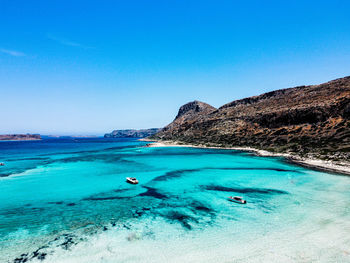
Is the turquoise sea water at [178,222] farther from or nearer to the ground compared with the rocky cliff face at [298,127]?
nearer to the ground

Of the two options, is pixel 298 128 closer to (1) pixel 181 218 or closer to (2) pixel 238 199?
(2) pixel 238 199

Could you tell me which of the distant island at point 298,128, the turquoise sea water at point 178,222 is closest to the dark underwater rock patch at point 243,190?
the turquoise sea water at point 178,222

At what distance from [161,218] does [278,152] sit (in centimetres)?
6721

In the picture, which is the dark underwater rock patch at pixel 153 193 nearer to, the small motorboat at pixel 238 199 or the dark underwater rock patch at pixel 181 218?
the dark underwater rock patch at pixel 181 218

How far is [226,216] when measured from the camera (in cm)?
2400

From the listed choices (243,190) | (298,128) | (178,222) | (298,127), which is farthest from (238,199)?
(298,127)

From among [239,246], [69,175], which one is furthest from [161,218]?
[69,175]

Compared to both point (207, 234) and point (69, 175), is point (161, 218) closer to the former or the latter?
point (207, 234)

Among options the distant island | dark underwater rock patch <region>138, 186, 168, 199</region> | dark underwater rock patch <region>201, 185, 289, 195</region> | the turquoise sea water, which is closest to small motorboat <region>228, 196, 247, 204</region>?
the turquoise sea water

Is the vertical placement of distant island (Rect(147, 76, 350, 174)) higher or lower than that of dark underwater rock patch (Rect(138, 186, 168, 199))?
higher

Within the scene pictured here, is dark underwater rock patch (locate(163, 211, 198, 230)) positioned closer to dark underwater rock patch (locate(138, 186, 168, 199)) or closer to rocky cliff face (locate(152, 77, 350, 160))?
dark underwater rock patch (locate(138, 186, 168, 199))

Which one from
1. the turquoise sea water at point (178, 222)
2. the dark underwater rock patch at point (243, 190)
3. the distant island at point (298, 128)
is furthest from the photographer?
the distant island at point (298, 128)

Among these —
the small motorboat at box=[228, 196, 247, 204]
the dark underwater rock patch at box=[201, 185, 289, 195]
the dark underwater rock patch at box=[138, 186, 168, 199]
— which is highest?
the small motorboat at box=[228, 196, 247, 204]

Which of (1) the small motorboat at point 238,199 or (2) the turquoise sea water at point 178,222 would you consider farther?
(1) the small motorboat at point 238,199
